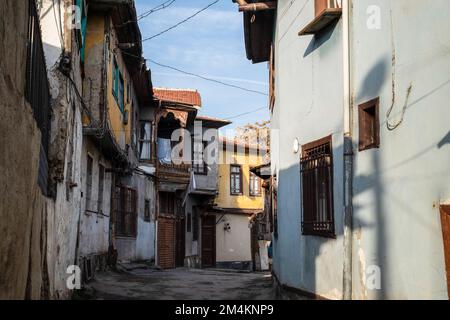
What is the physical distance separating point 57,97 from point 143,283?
638 centimetres

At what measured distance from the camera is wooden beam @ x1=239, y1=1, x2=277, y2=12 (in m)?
11.1

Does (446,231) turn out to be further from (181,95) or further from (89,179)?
(181,95)

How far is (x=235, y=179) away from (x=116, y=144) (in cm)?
1967

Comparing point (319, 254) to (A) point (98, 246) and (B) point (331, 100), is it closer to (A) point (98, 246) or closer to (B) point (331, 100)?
(B) point (331, 100)

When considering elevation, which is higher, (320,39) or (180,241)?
(320,39)

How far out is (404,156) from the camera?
19.2ft


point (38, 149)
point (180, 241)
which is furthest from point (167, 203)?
point (38, 149)

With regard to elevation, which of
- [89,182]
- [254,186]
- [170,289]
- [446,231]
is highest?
[254,186]

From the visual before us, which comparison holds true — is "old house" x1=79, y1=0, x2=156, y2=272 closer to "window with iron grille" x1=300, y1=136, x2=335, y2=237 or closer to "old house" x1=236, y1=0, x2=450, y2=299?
"old house" x1=236, y1=0, x2=450, y2=299

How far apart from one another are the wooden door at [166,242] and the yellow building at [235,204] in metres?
7.59

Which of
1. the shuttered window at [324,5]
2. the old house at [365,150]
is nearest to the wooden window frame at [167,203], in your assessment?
the old house at [365,150]

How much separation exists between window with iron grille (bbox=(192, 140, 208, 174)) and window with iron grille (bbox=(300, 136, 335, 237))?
17639 mm

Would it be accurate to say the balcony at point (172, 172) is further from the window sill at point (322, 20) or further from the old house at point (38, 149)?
the window sill at point (322, 20)

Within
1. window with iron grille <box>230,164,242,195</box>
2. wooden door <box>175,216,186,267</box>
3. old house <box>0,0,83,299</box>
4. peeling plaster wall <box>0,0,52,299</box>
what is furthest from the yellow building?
peeling plaster wall <box>0,0,52,299</box>
